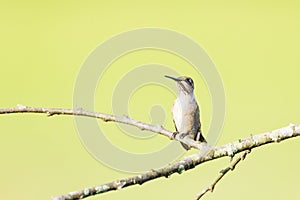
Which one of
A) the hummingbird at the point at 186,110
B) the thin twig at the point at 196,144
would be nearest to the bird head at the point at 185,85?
the hummingbird at the point at 186,110

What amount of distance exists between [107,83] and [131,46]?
2.36 m

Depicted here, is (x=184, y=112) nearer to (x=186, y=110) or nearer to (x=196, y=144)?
(x=186, y=110)

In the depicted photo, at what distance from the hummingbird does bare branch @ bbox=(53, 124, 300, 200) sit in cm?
63

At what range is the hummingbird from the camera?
1943 mm

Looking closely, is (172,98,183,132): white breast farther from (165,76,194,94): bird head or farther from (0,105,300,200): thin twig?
(0,105,300,200): thin twig

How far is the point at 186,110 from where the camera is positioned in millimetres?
2160

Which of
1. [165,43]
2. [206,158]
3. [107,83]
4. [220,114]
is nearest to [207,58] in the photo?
[220,114]

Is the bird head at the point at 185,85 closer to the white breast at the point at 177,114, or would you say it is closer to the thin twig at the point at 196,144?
the white breast at the point at 177,114

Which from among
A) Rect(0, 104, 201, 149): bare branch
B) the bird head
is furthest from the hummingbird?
Rect(0, 104, 201, 149): bare branch

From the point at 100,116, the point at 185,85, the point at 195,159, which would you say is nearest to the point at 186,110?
the point at 185,85

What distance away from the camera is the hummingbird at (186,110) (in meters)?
1.94

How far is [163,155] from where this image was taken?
1584 millimetres

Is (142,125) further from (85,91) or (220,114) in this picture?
(85,91)

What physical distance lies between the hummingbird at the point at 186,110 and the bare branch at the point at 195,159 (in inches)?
24.9
